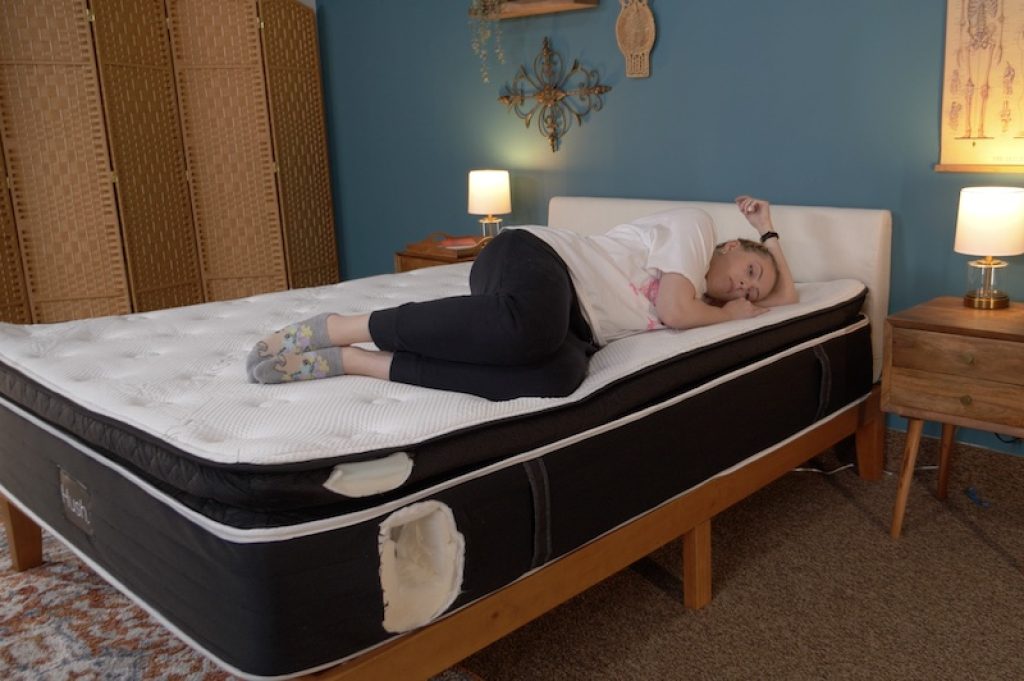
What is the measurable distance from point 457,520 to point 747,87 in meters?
2.14

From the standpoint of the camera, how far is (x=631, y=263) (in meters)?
2.31

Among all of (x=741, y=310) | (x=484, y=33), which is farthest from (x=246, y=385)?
(x=484, y=33)

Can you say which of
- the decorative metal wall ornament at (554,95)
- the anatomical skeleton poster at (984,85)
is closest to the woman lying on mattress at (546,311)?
the anatomical skeleton poster at (984,85)

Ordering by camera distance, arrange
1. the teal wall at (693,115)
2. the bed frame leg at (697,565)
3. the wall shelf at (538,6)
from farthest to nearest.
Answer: the wall shelf at (538,6) < the teal wall at (693,115) < the bed frame leg at (697,565)

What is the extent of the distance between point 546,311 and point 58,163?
3.05 meters

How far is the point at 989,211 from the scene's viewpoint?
231 cm

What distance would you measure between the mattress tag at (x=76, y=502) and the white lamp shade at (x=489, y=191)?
224 centimetres

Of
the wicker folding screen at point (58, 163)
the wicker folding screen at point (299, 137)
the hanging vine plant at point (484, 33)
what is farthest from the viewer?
the wicker folding screen at point (299, 137)

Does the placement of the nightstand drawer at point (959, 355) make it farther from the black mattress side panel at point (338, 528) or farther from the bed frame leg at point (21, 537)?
the bed frame leg at point (21, 537)

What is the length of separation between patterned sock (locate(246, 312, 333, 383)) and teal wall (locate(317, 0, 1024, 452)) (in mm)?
1749

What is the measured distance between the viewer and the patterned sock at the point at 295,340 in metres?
1.96

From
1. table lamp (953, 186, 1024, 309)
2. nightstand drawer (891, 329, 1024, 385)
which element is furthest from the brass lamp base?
nightstand drawer (891, 329, 1024, 385)

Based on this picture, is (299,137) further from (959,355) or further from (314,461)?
(314,461)

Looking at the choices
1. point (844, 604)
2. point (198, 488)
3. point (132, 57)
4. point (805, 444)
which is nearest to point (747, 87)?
point (805, 444)
